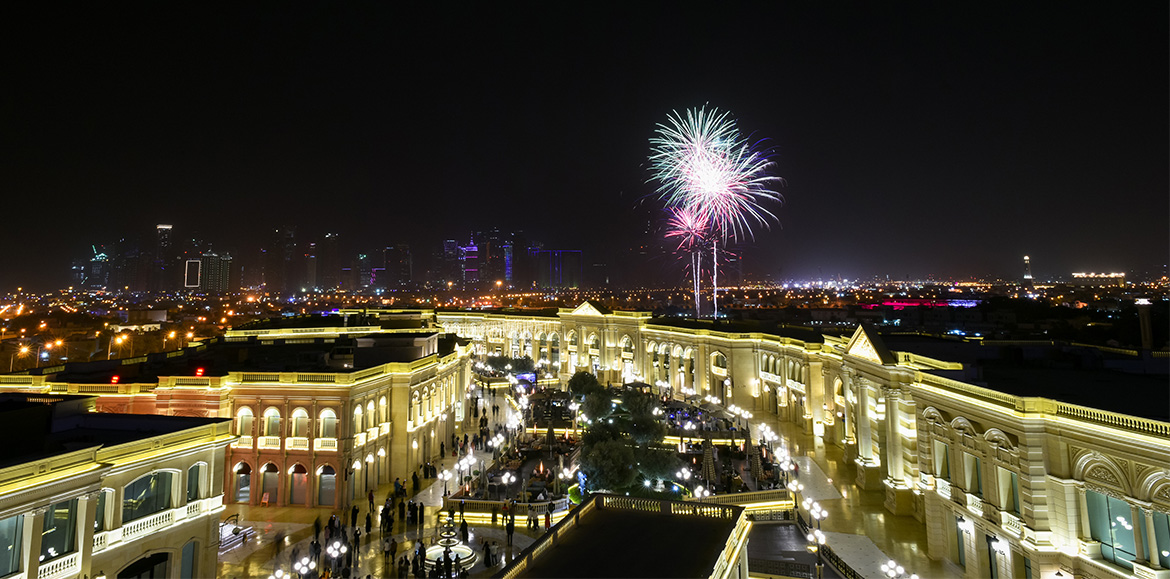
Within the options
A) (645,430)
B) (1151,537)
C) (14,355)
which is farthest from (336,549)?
(14,355)

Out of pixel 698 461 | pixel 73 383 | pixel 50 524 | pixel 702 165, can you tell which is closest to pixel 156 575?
pixel 50 524

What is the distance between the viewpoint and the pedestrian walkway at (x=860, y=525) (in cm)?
1984

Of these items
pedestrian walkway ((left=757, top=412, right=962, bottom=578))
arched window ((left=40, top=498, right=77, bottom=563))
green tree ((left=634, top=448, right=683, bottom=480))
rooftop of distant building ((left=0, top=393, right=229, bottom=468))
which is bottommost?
pedestrian walkway ((left=757, top=412, right=962, bottom=578))

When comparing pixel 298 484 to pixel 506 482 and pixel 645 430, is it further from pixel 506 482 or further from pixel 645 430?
pixel 645 430

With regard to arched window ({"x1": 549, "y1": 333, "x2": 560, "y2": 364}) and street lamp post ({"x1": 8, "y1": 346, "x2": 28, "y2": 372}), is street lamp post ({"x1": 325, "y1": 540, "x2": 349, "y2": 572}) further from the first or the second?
arched window ({"x1": 549, "y1": 333, "x2": 560, "y2": 364})

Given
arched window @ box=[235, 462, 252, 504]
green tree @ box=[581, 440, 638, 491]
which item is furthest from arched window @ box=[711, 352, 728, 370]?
arched window @ box=[235, 462, 252, 504]

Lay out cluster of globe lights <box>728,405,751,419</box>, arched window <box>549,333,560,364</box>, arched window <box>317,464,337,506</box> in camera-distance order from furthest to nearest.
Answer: arched window <box>549,333,560,364</box> → cluster of globe lights <box>728,405,751,419</box> → arched window <box>317,464,337,506</box>

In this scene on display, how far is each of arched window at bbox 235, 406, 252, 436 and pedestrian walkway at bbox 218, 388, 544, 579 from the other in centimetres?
325

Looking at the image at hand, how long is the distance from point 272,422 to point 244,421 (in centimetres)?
118

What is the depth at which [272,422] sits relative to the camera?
25641 mm

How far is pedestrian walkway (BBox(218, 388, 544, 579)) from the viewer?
63.5 ft

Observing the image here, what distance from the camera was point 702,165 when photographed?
39.7 m

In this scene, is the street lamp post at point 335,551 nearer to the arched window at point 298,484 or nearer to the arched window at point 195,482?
the arched window at point 195,482

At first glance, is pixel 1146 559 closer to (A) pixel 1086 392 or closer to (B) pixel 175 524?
(A) pixel 1086 392
